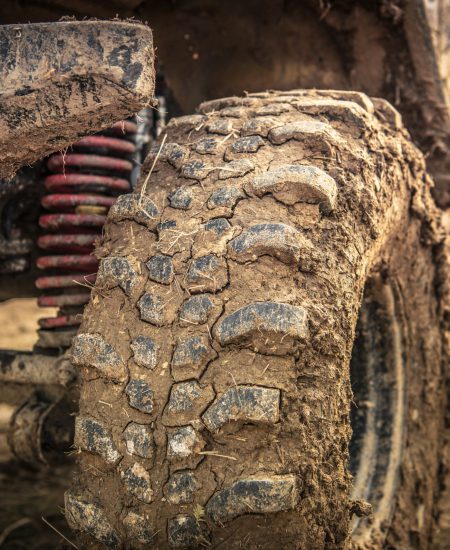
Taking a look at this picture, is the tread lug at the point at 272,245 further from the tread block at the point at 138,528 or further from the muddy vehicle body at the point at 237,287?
the tread block at the point at 138,528

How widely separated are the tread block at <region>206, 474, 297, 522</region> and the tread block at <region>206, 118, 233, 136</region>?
0.81 metres

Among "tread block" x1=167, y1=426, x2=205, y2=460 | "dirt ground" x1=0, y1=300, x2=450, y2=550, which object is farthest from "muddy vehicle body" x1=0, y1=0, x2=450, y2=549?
"dirt ground" x1=0, y1=300, x2=450, y2=550

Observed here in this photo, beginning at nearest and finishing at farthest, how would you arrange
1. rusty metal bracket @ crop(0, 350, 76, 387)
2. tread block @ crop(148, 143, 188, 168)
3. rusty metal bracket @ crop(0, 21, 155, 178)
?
rusty metal bracket @ crop(0, 21, 155, 178), tread block @ crop(148, 143, 188, 168), rusty metal bracket @ crop(0, 350, 76, 387)

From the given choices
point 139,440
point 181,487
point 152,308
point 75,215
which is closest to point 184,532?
point 181,487

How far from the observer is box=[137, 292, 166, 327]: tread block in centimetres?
145

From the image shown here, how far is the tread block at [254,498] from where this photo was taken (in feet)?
4.32

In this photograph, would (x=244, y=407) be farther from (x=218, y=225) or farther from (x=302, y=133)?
(x=302, y=133)

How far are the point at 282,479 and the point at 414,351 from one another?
3.29 feet

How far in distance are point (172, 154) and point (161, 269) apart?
0.35 meters

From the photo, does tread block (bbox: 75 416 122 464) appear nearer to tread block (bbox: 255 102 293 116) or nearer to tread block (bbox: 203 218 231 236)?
tread block (bbox: 203 218 231 236)

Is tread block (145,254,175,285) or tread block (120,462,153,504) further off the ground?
tread block (145,254,175,285)

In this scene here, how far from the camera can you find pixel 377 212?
172 cm

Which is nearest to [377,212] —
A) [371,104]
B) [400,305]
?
[371,104]

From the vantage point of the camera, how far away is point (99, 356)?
1.46m
